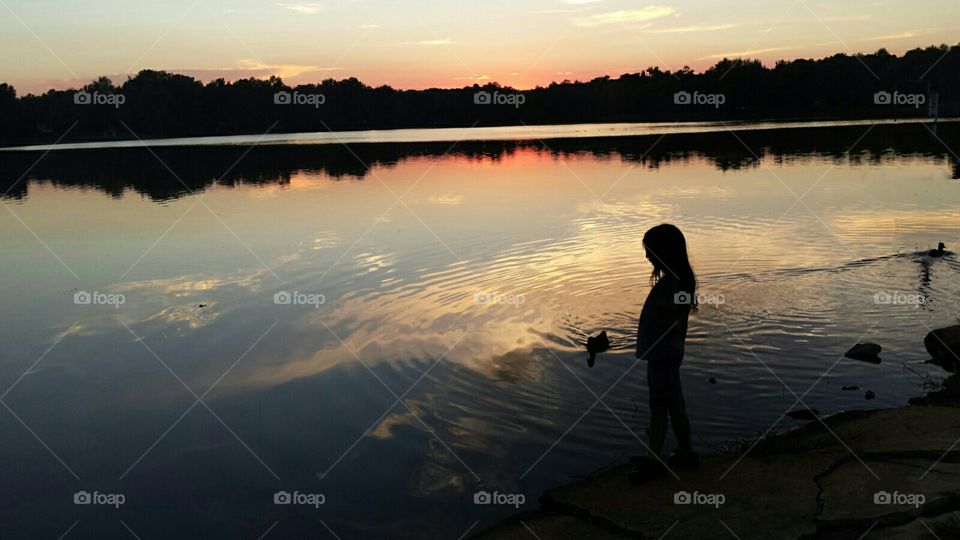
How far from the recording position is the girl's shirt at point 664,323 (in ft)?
21.3

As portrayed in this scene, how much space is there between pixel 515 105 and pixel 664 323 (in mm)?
A: 134145

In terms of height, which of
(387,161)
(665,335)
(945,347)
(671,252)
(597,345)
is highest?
(387,161)

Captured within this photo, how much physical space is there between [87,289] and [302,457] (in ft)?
33.0

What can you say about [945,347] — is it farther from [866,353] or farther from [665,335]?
[665,335]

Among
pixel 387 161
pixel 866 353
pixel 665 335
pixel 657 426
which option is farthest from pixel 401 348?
pixel 387 161

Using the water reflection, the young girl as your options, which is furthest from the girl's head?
the water reflection

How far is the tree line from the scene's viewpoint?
439 ft

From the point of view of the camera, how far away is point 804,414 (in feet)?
26.6

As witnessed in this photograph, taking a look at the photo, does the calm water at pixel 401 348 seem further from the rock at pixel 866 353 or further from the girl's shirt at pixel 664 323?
the girl's shirt at pixel 664 323

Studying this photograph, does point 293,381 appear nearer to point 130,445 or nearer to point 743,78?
point 130,445

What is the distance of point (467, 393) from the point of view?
9250 mm

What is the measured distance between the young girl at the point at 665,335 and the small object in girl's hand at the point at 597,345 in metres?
3.25

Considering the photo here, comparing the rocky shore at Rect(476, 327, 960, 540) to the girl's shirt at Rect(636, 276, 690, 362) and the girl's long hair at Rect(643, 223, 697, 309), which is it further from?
the girl's long hair at Rect(643, 223, 697, 309)

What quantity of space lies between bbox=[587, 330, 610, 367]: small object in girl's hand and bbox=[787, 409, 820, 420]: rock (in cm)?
255
